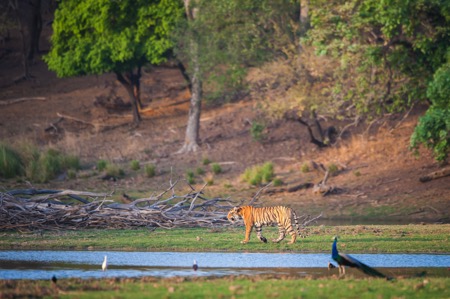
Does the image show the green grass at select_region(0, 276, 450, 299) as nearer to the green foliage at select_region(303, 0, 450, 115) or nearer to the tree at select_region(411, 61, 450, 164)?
the tree at select_region(411, 61, 450, 164)

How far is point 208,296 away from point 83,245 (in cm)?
691

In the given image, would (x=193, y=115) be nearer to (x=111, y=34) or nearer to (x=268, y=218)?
(x=111, y=34)

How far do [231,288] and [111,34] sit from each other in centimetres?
2578

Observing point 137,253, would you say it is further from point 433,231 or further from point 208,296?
point 433,231

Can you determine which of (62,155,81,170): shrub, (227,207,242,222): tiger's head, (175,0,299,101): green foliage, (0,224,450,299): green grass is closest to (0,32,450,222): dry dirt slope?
(62,155,81,170): shrub

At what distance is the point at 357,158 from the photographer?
99.8 ft

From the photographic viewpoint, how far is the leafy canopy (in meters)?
35.3

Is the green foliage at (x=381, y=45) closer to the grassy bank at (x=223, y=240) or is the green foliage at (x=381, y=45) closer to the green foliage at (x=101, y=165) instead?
the grassy bank at (x=223, y=240)

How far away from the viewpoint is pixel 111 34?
36.3 metres

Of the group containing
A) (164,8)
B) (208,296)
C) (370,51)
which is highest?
(164,8)

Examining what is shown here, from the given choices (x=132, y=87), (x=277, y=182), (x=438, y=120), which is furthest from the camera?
(x=132, y=87)

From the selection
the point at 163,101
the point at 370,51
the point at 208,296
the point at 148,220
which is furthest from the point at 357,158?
the point at 208,296

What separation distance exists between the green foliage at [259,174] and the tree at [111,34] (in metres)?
7.71

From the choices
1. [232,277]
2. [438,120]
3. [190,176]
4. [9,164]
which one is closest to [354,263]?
[232,277]
